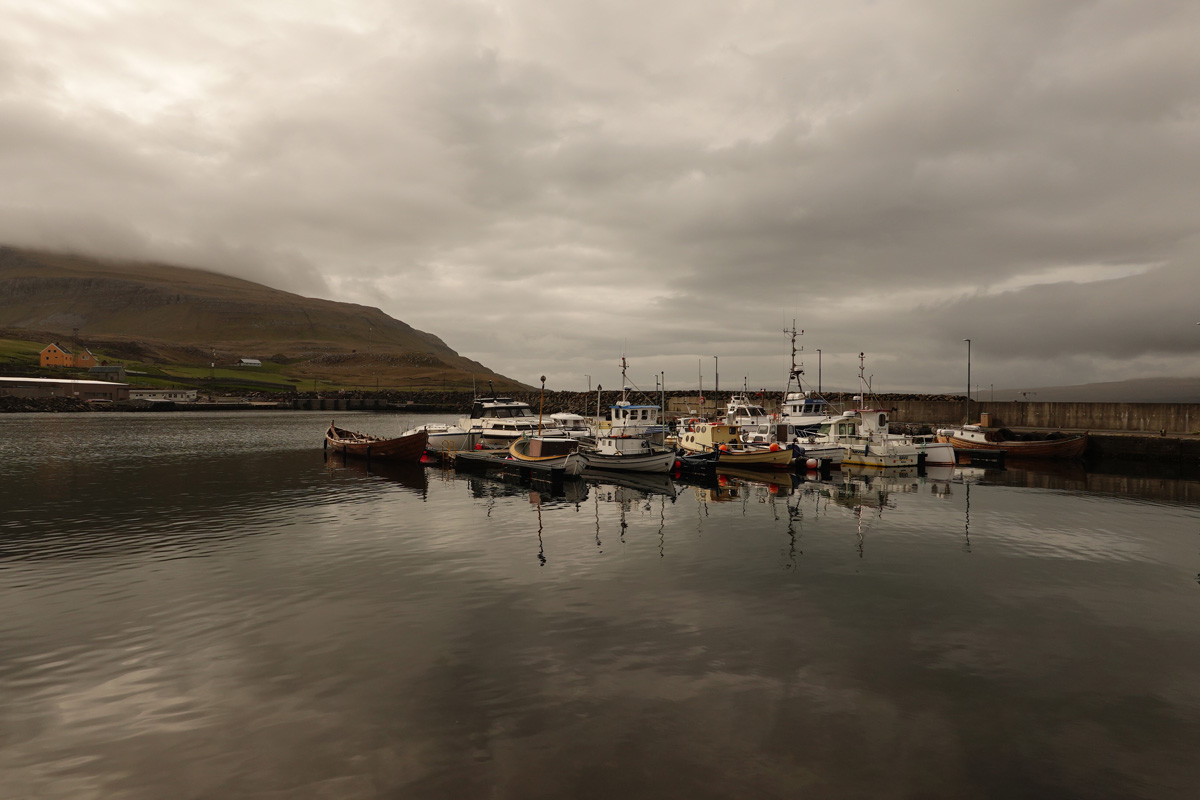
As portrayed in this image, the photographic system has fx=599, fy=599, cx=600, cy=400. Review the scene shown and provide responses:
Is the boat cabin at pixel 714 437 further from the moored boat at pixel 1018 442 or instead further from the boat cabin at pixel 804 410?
the moored boat at pixel 1018 442

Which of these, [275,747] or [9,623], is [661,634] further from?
[9,623]

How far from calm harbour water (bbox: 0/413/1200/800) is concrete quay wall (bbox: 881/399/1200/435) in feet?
141

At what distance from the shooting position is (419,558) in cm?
2105

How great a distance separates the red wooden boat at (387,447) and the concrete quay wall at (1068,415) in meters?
55.5

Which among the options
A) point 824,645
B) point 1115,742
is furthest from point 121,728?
point 1115,742

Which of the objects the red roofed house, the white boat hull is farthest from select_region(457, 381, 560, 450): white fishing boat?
the red roofed house

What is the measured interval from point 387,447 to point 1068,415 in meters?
70.5

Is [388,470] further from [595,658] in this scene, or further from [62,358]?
[62,358]

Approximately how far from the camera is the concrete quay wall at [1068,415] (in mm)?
57375

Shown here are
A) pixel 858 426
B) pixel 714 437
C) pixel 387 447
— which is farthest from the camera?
pixel 858 426

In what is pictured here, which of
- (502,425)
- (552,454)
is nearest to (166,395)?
(502,425)

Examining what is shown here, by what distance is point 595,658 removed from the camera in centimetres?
1282

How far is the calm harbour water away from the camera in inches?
359

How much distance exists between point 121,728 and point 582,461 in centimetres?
3107
